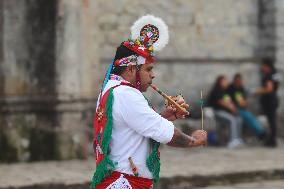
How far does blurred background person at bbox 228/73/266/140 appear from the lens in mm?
13016

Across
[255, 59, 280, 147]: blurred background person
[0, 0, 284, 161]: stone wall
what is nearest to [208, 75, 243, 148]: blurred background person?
[255, 59, 280, 147]: blurred background person

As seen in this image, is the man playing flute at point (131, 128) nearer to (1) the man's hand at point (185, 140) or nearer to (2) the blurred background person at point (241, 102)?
(1) the man's hand at point (185, 140)

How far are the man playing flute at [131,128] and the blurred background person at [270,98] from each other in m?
9.12

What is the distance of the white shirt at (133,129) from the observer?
3707 mm

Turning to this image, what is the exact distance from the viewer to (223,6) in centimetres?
1366

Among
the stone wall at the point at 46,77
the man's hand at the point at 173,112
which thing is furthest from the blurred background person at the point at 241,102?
the man's hand at the point at 173,112

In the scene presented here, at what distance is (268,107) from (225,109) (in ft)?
2.61

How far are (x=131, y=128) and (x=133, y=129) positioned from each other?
0.02m

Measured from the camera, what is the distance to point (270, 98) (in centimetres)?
1284

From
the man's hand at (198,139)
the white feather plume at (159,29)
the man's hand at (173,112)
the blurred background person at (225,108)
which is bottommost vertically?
the blurred background person at (225,108)

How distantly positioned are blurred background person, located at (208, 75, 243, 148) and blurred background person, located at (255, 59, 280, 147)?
56 cm

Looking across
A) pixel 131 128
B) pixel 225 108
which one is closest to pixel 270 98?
pixel 225 108

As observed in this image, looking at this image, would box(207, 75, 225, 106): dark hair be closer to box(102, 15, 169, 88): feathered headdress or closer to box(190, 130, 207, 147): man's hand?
box(102, 15, 169, 88): feathered headdress

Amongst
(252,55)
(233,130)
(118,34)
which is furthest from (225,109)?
(118,34)
